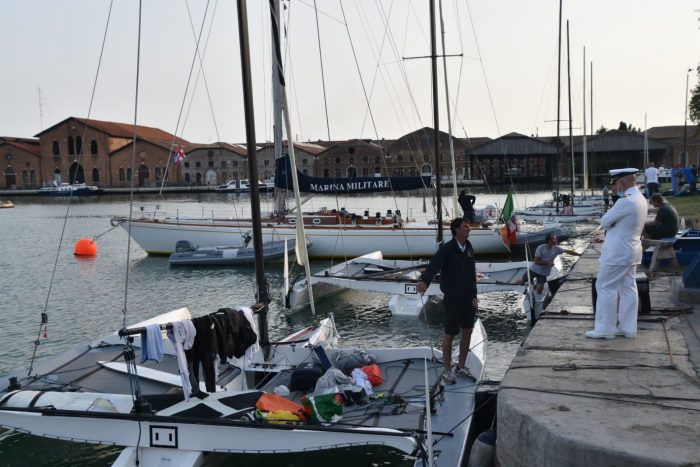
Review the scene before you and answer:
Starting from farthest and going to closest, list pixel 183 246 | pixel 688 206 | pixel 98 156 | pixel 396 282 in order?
pixel 98 156 → pixel 688 206 → pixel 183 246 → pixel 396 282

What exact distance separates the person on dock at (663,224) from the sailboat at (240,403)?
14.7 feet

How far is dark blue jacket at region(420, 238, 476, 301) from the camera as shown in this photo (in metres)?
7.66

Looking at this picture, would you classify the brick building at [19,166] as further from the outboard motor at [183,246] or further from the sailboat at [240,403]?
the sailboat at [240,403]

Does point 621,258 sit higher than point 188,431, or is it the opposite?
point 621,258

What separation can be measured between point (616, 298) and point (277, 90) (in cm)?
1466

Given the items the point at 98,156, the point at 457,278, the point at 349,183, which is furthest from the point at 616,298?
the point at 98,156

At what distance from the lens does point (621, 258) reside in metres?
6.83

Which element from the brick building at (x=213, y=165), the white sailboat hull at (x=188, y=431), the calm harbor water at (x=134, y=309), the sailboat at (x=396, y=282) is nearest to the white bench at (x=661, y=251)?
the sailboat at (x=396, y=282)

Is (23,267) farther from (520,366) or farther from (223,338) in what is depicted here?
(520,366)

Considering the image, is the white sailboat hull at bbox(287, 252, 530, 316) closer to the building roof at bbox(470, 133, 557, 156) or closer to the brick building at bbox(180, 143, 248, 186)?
the building roof at bbox(470, 133, 557, 156)

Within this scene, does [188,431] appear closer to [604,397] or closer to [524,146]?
[604,397]

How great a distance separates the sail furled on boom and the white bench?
31.1 ft

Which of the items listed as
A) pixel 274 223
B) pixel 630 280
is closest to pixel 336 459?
pixel 630 280

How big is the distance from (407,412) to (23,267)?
23.7 meters
